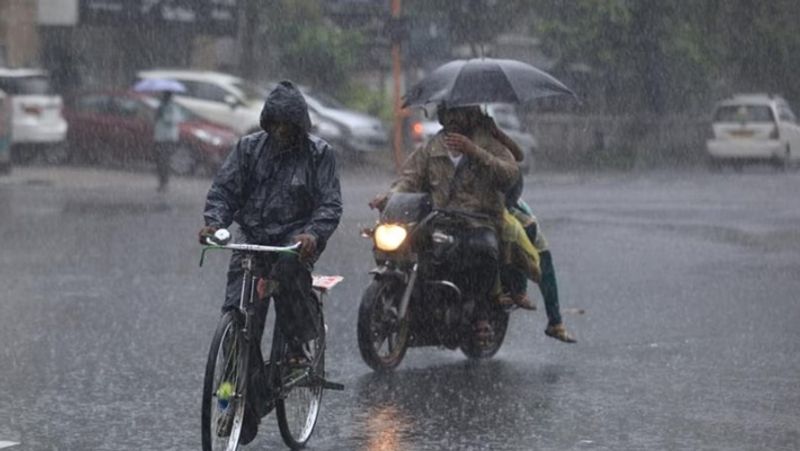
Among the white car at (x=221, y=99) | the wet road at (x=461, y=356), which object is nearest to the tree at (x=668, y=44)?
the white car at (x=221, y=99)

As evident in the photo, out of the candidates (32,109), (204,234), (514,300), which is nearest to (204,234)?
Result: (204,234)

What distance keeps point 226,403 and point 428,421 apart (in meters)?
1.63

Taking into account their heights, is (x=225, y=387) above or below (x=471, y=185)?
below

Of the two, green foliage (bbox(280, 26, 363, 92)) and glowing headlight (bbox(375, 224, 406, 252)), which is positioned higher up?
glowing headlight (bbox(375, 224, 406, 252))

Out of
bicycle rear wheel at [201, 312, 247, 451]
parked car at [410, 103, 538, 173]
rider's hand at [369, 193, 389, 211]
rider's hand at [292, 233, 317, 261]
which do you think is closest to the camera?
bicycle rear wheel at [201, 312, 247, 451]

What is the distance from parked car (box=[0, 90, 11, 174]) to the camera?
27750 millimetres

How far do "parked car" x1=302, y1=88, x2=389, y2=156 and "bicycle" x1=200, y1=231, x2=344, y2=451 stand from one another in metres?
26.9

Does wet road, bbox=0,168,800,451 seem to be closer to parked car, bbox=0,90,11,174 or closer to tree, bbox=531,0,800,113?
parked car, bbox=0,90,11,174

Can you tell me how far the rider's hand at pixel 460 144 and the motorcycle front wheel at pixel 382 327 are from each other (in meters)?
0.78

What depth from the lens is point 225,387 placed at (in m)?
7.18

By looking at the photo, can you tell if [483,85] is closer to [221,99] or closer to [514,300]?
[514,300]

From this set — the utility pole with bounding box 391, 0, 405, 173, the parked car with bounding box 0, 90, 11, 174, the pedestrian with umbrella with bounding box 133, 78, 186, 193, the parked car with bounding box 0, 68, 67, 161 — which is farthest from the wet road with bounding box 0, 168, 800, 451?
the utility pole with bounding box 391, 0, 405, 173

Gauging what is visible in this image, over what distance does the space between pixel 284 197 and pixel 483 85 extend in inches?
119

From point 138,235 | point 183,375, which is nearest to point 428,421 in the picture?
point 183,375
